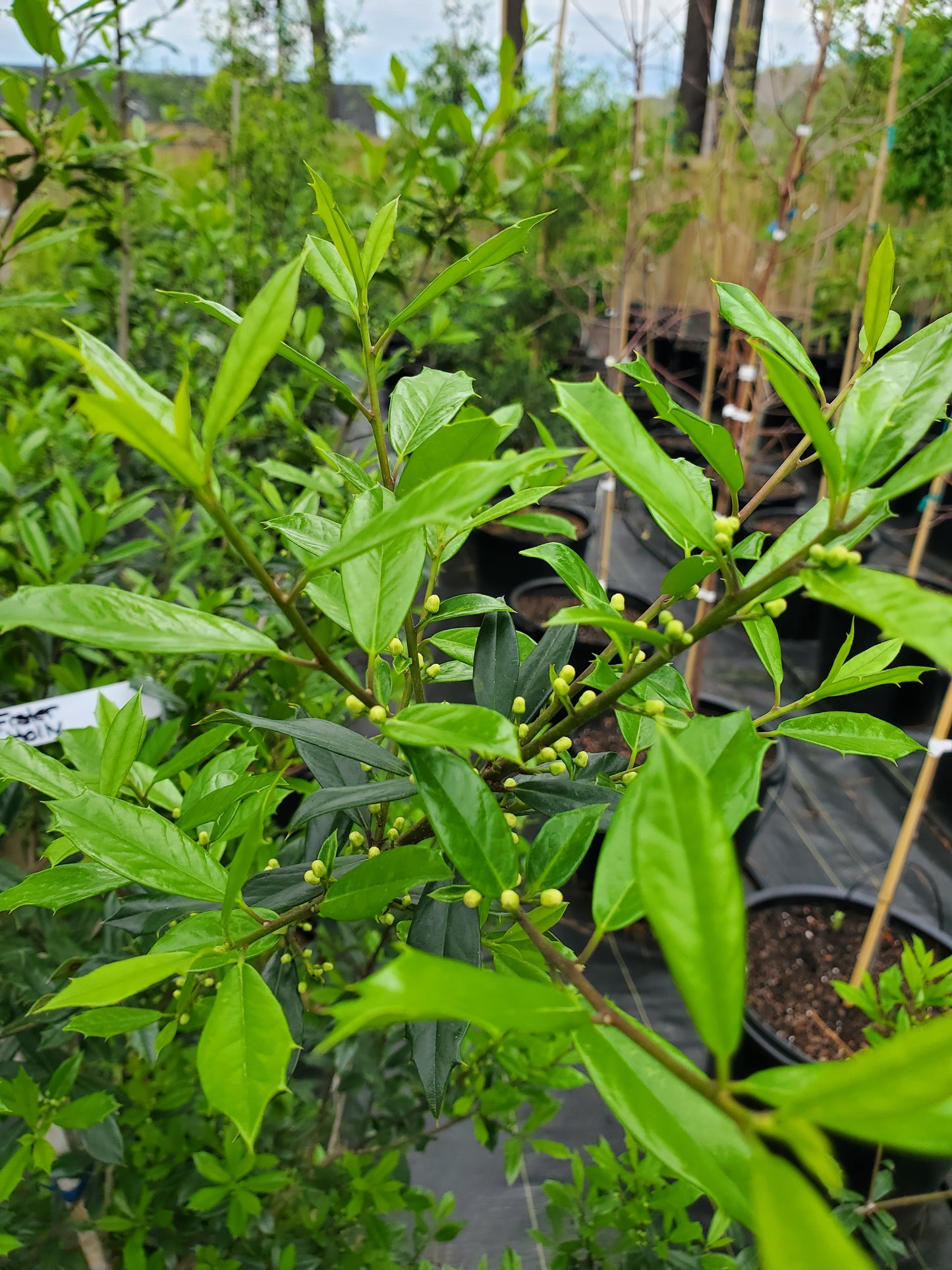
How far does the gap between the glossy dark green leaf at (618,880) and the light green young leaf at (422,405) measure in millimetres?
292

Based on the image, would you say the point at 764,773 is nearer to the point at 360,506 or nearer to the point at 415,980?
the point at 360,506

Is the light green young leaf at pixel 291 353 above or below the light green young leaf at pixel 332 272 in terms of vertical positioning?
below

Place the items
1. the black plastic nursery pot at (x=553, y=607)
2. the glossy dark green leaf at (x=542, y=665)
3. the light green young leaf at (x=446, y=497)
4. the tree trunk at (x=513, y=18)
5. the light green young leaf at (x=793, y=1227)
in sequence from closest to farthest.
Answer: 1. the light green young leaf at (x=793, y=1227)
2. the light green young leaf at (x=446, y=497)
3. the glossy dark green leaf at (x=542, y=665)
4. the black plastic nursery pot at (x=553, y=607)
5. the tree trunk at (x=513, y=18)

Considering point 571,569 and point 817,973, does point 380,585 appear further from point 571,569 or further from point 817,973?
point 817,973

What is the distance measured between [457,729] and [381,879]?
124mm

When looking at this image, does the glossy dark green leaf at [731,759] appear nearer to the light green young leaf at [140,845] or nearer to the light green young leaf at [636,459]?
the light green young leaf at [636,459]

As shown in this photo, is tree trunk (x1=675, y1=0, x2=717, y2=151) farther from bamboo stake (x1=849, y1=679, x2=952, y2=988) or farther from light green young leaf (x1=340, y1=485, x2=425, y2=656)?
light green young leaf (x1=340, y1=485, x2=425, y2=656)

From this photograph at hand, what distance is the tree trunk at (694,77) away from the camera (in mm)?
5367

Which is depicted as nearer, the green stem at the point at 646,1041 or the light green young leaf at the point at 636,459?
the green stem at the point at 646,1041

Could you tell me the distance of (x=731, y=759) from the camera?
39 centimetres

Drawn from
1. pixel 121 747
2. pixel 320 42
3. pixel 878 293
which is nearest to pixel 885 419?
pixel 878 293

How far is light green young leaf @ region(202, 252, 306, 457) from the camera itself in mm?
350

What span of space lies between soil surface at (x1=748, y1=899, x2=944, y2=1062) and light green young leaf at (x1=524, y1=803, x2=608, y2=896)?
1.38m

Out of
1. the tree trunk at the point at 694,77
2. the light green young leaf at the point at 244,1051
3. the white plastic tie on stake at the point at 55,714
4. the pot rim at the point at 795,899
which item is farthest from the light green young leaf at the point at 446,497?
the tree trunk at the point at 694,77
